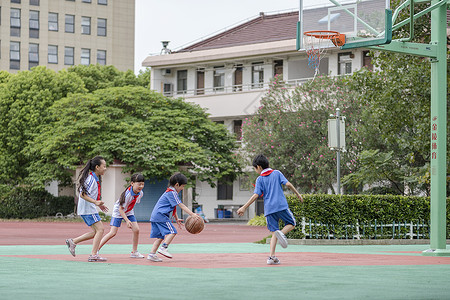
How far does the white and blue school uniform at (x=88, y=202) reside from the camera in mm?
12828

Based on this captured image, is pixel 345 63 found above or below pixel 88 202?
above

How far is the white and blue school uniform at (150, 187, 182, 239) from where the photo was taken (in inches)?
529

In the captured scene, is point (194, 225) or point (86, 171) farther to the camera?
point (194, 225)

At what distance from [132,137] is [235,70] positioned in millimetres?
14490

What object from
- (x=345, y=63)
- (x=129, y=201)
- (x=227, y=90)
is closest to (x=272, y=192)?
(x=129, y=201)

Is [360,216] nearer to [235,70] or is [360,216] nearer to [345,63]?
[345,63]

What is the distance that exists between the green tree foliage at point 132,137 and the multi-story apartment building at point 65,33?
123ft

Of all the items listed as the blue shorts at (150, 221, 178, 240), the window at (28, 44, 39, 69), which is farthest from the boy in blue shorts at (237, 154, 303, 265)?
the window at (28, 44, 39, 69)

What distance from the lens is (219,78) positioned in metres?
56.4

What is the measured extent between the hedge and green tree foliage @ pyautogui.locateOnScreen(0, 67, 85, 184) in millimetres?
25806

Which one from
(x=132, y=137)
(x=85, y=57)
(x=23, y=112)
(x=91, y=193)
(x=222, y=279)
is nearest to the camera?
(x=222, y=279)

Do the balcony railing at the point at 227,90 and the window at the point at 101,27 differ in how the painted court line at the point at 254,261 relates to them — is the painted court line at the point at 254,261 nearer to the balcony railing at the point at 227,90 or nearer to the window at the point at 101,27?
the balcony railing at the point at 227,90

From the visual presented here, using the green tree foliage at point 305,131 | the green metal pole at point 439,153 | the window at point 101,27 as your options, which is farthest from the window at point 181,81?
the green metal pole at point 439,153

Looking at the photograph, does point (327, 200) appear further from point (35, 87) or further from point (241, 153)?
point (35, 87)
